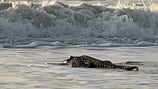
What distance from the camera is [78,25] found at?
63.8ft

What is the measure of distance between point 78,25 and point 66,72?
9382 mm

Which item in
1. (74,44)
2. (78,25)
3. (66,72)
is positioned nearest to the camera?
(66,72)

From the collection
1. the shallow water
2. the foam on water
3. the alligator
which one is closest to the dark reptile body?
the alligator

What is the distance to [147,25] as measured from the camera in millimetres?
21031

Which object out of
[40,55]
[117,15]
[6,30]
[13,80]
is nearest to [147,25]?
[117,15]

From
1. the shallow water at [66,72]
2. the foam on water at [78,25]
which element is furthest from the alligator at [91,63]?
the foam on water at [78,25]

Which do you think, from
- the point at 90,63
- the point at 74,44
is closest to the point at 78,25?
the point at 74,44

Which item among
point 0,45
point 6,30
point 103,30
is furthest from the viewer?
point 103,30

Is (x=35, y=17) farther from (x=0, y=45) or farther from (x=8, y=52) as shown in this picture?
(x=8, y=52)

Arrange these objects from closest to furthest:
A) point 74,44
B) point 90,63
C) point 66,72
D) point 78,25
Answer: point 66,72, point 90,63, point 74,44, point 78,25

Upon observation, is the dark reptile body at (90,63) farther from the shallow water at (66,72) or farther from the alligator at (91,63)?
the shallow water at (66,72)

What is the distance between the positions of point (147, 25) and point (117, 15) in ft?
3.57

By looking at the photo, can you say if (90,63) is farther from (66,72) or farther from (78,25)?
(78,25)

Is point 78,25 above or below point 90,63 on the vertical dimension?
above
